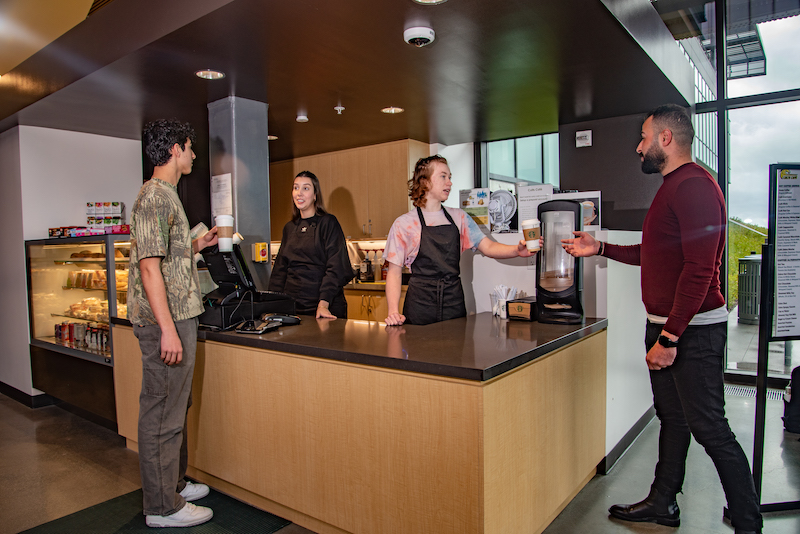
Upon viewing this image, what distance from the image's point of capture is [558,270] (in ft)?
8.46

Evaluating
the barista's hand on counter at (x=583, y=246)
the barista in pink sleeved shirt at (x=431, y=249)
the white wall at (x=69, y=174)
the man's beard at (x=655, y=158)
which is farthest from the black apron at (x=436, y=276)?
the white wall at (x=69, y=174)

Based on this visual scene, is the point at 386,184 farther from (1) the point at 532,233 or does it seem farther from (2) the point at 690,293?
(2) the point at 690,293

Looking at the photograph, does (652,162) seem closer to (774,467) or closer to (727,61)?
(774,467)

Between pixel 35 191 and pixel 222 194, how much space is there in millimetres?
1887

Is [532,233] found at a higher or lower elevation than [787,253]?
higher

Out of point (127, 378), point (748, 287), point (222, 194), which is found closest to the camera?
point (127, 378)

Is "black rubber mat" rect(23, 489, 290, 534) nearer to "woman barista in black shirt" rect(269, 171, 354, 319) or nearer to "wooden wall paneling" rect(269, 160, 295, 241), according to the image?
"woman barista in black shirt" rect(269, 171, 354, 319)

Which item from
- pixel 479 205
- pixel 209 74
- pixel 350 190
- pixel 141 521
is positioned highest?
pixel 209 74

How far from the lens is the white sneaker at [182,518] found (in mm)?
2264

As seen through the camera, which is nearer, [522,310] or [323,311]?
[522,310]

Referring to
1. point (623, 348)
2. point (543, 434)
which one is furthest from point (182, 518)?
point (623, 348)

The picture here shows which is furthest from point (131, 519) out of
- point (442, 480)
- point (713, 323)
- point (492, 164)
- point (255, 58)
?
point (492, 164)

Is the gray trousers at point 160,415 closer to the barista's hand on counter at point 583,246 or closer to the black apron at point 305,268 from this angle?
the black apron at point 305,268

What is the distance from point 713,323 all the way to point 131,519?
263 cm
